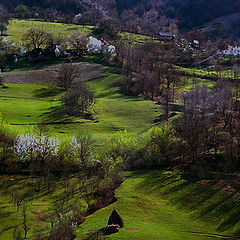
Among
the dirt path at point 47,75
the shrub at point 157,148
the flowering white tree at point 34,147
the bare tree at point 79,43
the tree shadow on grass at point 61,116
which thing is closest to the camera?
the flowering white tree at point 34,147

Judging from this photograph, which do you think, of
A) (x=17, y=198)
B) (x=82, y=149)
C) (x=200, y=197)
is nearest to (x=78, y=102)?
(x=82, y=149)

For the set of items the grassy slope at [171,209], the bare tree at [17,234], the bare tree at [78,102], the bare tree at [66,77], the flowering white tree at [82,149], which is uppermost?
the bare tree at [66,77]

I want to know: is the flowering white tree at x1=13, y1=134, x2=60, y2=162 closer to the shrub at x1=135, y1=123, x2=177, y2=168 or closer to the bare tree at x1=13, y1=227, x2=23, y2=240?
the shrub at x1=135, y1=123, x2=177, y2=168

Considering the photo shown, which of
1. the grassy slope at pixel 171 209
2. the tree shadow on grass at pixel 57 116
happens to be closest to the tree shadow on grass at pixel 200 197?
the grassy slope at pixel 171 209

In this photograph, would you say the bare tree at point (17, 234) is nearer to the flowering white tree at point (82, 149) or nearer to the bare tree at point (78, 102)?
the flowering white tree at point (82, 149)

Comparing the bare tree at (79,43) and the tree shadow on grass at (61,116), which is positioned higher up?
the bare tree at (79,43)

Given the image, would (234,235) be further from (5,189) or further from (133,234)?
(5,189)

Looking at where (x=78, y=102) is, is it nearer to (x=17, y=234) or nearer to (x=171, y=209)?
(x=171, y=209)

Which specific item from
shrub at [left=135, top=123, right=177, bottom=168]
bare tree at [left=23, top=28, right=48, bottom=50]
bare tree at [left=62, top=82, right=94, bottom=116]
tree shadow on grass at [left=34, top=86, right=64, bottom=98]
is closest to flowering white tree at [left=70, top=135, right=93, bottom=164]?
shrub at [left=135, top=123, right=177, bottom=168]
